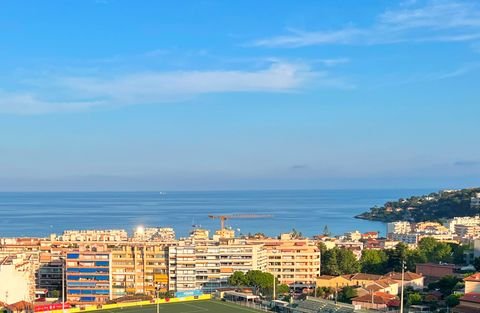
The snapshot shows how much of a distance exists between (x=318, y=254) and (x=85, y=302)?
56.1ft

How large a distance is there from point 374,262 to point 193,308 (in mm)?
19432

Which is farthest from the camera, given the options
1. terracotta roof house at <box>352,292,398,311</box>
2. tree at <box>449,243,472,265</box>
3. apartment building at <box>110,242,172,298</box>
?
tree at <box>449,243,472,265</box>

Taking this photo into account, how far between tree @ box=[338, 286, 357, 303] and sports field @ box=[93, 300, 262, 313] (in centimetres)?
536

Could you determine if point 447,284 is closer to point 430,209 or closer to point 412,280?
point 412,280

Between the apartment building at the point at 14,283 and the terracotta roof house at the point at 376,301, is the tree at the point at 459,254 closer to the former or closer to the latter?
the terracotta roof house at the point at 376,301

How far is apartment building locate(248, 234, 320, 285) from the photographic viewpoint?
1778 inches

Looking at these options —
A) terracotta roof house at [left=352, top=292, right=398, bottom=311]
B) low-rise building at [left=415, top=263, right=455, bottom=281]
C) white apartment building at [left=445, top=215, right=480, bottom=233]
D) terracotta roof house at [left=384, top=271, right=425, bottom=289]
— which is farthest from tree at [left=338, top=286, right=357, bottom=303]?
white apartment building at [left=445, top=215, right=480, bottom=233]

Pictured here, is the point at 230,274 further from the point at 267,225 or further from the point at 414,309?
the point at 267,225

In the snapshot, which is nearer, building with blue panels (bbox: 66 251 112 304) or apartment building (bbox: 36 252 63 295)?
building with blue panels (bbox: 66 251 112 304)

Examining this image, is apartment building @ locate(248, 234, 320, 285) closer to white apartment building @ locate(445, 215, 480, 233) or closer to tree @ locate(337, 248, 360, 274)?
tree @ locate(337, 248, 360, 274)

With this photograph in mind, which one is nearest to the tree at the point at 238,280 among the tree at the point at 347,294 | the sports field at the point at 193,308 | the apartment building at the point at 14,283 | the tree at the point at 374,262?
the sports field at the point at 193,308

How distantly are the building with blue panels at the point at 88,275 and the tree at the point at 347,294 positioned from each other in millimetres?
14387

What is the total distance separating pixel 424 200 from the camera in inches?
4857

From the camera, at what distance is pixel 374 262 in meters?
45.3
